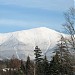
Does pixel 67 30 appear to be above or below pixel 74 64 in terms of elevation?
above

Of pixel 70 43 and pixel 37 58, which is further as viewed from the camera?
pixel 37 58

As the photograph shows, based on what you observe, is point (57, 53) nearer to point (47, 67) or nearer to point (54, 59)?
point (54, 59)

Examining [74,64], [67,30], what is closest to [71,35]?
[67,30]

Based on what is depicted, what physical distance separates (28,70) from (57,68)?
37230mm

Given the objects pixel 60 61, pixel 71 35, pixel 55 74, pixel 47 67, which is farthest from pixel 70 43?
pixel 47 67

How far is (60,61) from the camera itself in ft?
192

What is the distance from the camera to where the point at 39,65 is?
Result: 8056cm

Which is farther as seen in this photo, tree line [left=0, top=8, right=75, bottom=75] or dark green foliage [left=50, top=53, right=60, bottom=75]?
dark green foliage [left=50, top=53, right=60, bottom=75]

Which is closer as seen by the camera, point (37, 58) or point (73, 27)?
point (73, 27)

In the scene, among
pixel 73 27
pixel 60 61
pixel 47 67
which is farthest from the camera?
pixel 47 67

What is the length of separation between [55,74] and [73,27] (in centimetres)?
3619

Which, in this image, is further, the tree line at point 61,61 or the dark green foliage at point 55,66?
the dark green foliage at point 55,66

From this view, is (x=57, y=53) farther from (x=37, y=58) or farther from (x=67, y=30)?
(x=67, y=30)

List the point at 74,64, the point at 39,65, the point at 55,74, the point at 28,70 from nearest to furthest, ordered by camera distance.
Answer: the point at 74,64
the point at 55,74
the point at 39,65
the point at 28,70
